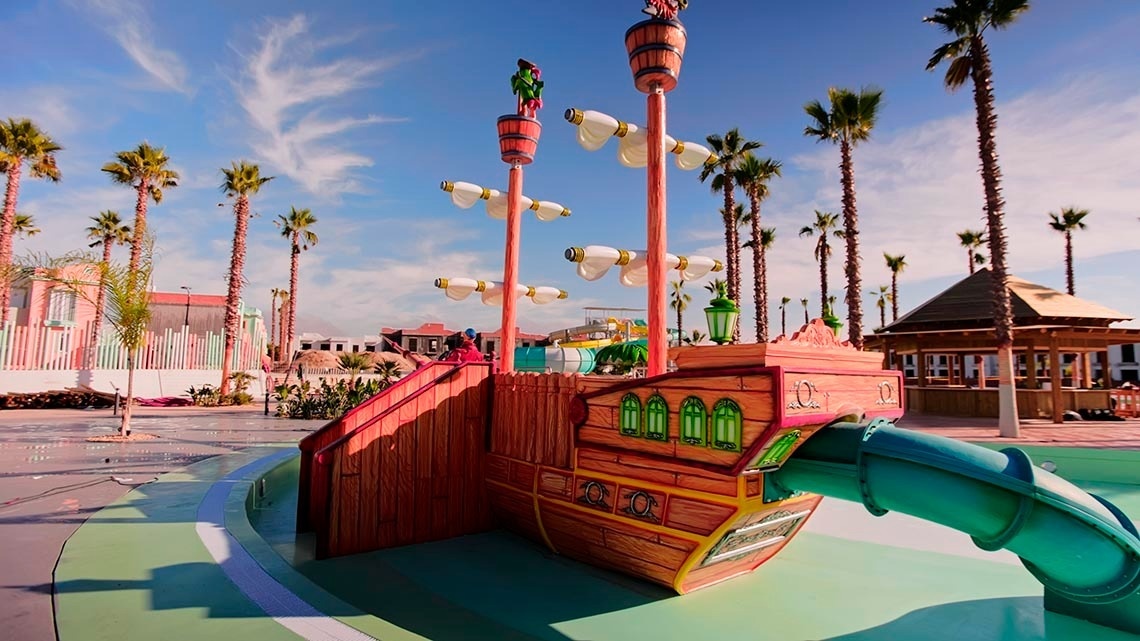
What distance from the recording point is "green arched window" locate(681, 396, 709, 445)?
493 cm

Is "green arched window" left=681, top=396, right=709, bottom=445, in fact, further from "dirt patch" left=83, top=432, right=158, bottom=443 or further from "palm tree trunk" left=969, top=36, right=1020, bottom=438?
"palm tree trunk" left=969, top=36, right=1020, bottom=438

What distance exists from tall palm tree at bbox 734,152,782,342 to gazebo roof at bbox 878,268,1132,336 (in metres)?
5.21

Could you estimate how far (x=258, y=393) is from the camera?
29.1m

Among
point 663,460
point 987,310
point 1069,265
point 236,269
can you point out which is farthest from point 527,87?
point 1069,265

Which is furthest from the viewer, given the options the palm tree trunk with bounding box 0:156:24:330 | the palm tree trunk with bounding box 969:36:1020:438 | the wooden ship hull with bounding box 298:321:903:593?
the palm tree trunk with bounding box 0:156:24:330

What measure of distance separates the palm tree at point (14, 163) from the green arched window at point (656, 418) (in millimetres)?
29490

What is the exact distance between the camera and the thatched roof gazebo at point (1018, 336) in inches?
785

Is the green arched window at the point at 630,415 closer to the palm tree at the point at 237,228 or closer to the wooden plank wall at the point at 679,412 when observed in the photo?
the wooden plank wall at the point at 679,412

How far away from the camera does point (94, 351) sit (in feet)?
80.7

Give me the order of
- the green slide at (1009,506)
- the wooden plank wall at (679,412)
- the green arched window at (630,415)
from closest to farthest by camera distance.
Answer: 1. the green slide at (1009,506)
2. the wooden plank wall at (679,412)
3. the green arched window at (630,415)

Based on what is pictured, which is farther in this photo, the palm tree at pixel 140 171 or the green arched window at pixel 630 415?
the palm tree at pixel 140 171

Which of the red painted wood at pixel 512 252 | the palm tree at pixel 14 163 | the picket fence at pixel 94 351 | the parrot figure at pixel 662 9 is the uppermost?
the palm tree at pixel 14 163

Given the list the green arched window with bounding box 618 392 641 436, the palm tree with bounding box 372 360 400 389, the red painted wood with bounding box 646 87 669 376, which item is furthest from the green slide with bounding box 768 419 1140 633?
the palm tree with bounding box 372 360 400 389

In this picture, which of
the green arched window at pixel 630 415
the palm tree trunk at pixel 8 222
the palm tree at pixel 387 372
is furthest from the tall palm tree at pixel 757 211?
the palm tree trunk at pixel 8 222
